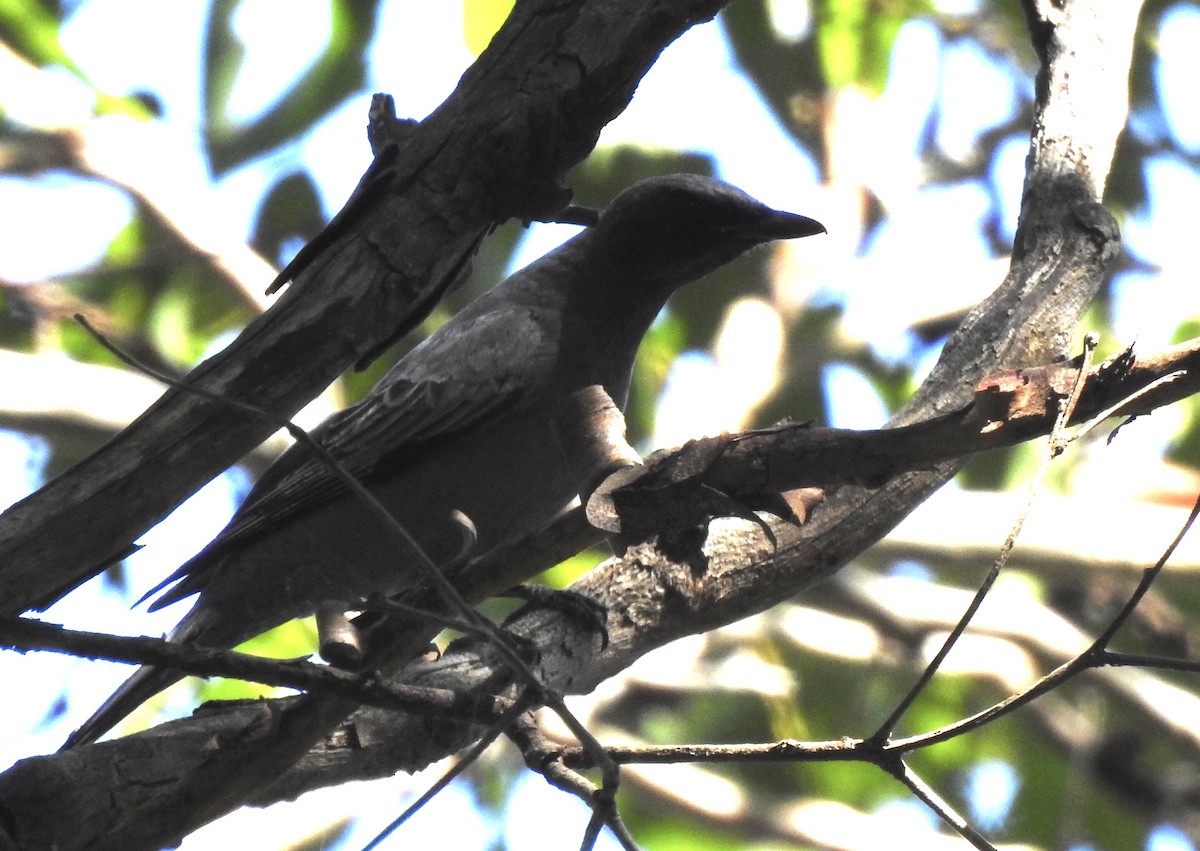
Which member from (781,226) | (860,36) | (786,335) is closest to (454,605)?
(781,226)

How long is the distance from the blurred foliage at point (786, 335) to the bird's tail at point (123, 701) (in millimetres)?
4359

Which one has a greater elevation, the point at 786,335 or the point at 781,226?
the point at 786,335

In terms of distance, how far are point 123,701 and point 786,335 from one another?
6487mm

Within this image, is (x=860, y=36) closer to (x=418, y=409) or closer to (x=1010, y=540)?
(x=418, y=409)

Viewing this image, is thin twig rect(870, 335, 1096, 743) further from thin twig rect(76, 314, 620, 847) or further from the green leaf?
the green leaf

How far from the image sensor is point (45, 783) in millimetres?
2758

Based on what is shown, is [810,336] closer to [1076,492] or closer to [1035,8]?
[1076,492]

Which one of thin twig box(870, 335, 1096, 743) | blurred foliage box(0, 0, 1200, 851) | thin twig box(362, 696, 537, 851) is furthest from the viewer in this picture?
blurred foliage box(0, 0, 1200, 851)

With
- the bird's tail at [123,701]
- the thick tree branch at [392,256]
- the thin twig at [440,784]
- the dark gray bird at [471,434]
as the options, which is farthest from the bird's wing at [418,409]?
the thin twig at [440,784]

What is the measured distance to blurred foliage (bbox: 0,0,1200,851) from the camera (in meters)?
9.02

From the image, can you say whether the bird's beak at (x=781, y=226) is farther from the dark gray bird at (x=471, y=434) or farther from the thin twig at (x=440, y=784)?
the thin twig at (x=440, y=784)

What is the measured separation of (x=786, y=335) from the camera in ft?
32.2

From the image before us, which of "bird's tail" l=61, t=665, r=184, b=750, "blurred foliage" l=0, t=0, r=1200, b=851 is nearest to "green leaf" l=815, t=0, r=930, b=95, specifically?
"blurred foliage" l=0, t=0, r=1200, b=851

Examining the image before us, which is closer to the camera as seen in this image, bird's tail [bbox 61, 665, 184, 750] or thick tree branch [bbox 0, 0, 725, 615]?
thick tree branch [bbox 0, 0, 725, 615]
